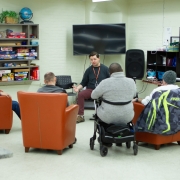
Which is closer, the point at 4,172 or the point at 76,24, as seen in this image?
the point at 4,172

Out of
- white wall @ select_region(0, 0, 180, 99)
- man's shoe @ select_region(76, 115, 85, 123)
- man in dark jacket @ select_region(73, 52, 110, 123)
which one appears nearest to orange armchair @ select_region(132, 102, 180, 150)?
man's shoe @ select_region(76, 115, 85, 123)

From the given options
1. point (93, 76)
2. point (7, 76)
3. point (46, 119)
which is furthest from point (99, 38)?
point (46, 119)

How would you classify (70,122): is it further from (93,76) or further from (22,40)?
(22,40)

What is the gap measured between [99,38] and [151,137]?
401cm

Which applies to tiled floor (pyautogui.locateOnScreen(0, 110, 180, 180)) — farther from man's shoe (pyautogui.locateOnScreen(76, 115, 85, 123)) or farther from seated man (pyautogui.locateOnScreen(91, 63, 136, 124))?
man's shoe (pyautogui.locateOnScreen(76, 115, 85, 123))

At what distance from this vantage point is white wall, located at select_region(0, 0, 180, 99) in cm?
862

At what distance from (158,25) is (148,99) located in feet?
11.8

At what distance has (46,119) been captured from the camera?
202 inches

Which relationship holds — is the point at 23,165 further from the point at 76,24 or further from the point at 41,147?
the point at 76,24

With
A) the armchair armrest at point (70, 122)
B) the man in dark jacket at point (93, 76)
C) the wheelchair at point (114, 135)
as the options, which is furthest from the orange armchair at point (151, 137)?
the man in dark jacket at point (93, 76)

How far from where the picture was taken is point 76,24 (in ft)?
29.6

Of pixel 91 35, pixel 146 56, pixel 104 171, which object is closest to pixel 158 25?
pixel 146 56

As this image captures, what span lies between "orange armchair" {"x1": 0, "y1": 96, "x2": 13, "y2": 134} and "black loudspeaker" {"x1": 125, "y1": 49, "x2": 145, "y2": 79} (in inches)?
136

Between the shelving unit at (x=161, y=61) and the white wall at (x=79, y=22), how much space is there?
0.78ft
